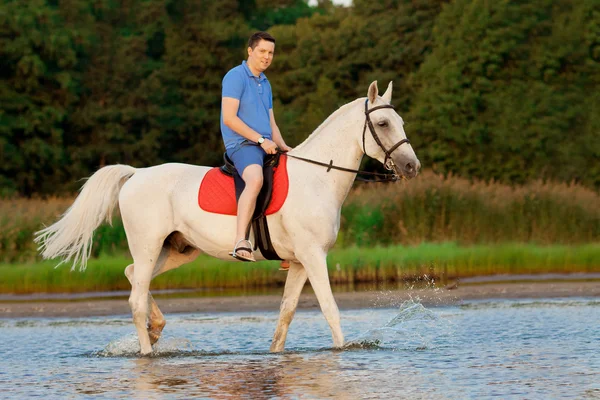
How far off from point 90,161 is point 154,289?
35.0m

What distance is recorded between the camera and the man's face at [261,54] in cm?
1159

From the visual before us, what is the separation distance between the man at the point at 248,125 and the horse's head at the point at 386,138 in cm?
92

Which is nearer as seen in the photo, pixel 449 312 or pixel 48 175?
pixel 449 312

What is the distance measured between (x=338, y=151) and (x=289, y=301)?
5.04ft

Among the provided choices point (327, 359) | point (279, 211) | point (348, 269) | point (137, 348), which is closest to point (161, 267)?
point (137, 348)

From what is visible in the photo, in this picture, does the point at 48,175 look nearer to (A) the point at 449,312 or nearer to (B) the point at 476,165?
(B) the point at 476,165

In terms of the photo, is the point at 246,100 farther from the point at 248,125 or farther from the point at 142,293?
the point at 142,293

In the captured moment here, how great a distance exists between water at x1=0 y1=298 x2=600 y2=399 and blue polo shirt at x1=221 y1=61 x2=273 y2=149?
2.15 m

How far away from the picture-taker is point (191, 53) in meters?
65.4

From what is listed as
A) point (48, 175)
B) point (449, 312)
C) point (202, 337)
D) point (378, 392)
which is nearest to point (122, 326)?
point (202, 337)

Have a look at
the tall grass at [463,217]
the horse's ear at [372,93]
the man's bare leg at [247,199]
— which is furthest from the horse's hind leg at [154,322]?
the tall grass at [463,217]

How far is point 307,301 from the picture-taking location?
Answer: 18953 millimetres

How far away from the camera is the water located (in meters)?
9.23

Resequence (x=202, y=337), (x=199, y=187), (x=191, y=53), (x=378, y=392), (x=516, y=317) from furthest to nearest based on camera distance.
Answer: (x=191, y=53) → (x=516, y=317) → (x=202, y=337) → (x=199, y=187) → (x=378, y=392)
